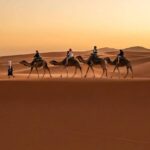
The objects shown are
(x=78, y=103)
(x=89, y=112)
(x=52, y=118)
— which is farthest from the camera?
(x=78, y=103)

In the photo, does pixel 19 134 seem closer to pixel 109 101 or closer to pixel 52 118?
pixel 52 118

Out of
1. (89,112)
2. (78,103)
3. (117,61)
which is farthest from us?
(117,61)

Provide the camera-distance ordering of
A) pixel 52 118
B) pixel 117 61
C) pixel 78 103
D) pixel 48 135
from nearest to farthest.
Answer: pixel 48 135
pixel 52 118
pixel 78 103
pixel 117 61

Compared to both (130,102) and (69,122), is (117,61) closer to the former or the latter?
(130,102)

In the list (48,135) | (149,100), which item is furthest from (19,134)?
(149,100)

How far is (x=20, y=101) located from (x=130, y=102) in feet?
7.09

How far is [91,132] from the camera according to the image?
22.3 ft

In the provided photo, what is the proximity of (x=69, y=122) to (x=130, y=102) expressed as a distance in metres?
3.00

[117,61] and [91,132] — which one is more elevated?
[91,132]

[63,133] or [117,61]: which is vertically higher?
[63,133]

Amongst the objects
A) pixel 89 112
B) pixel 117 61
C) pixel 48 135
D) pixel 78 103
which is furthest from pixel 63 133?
pixel 117 61

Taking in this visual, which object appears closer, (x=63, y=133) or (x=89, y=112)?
(x=63, y=133)

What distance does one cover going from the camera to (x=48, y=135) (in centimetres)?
660

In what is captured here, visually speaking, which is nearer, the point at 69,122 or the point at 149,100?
the point at 69,122
